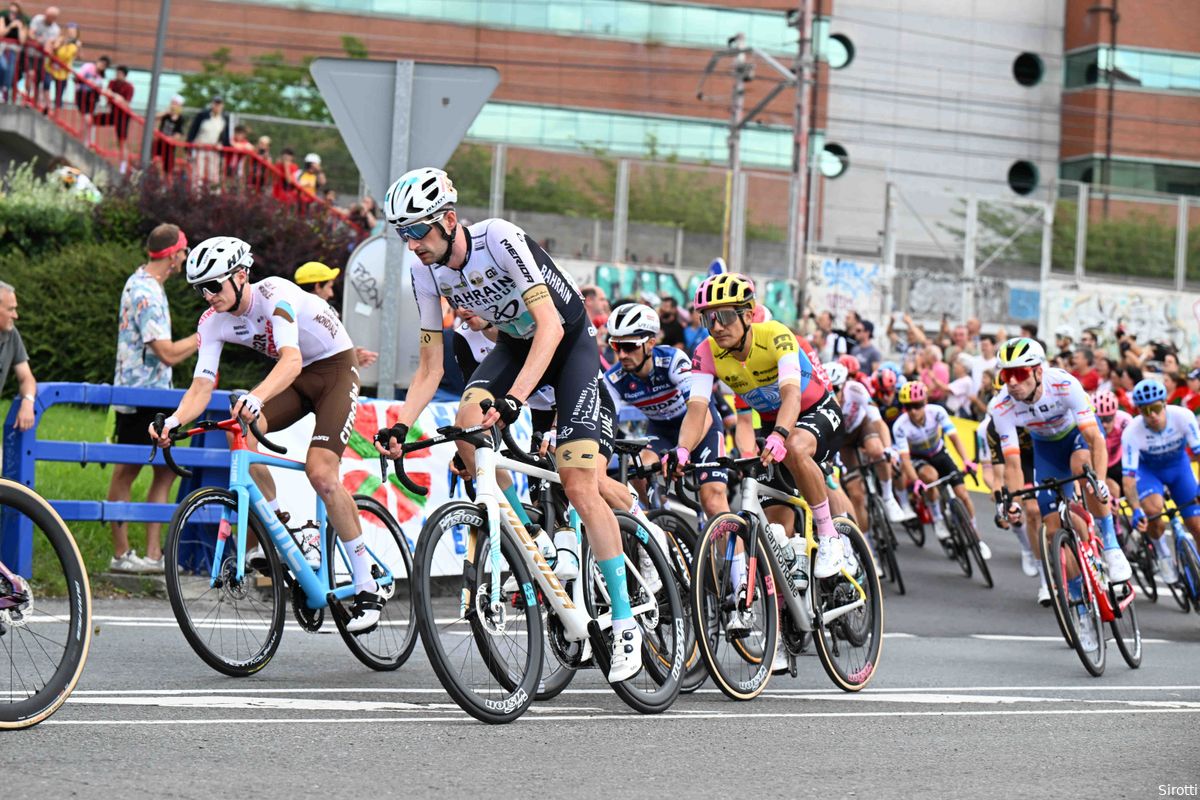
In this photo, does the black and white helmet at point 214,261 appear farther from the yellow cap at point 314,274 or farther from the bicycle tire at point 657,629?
the yellow cap at point 314,274

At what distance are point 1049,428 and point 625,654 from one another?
645 cm

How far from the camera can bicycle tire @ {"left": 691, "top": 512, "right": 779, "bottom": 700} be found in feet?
27.1

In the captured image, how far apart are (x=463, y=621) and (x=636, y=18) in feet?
166

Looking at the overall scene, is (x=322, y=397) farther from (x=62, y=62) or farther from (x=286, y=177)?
(x=62, y=62)

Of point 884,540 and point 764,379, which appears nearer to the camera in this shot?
point 764,379

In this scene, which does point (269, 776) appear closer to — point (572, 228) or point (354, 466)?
point (354, 466)

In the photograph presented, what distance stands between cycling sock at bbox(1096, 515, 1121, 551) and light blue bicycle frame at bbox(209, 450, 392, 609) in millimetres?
6197

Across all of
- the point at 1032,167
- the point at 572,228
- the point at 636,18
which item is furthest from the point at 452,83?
the point at 1032,167

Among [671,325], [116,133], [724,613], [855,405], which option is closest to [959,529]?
[855,405]

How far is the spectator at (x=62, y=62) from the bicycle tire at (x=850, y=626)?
750 inches

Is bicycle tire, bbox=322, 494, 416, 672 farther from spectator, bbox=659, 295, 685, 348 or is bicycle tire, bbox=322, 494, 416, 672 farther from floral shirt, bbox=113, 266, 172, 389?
spectator, bbox=659, 295, 685, 348

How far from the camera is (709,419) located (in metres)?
11.5

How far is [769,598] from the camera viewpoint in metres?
8.88

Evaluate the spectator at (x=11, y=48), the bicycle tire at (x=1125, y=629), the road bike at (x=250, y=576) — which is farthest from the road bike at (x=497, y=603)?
the spectator at (x=11, y=48)
